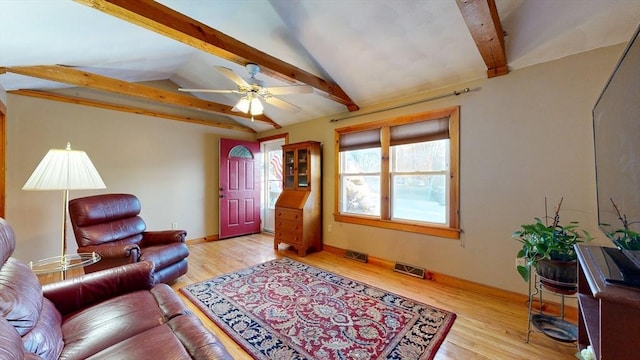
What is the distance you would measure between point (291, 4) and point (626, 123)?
2494 mm

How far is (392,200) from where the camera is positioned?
3398mm

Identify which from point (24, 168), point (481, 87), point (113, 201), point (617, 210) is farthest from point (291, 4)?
point (24, 168)

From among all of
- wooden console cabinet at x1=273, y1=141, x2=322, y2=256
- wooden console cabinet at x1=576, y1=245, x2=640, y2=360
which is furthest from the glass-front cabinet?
wooden console cabinet at x1=576, y1=245, x2=640, y2=360

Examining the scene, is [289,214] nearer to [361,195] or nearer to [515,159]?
[361,195]

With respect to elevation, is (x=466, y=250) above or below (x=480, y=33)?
below

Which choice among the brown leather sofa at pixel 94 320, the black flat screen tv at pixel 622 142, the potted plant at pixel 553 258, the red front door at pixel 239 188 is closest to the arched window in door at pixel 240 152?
the red front door at pixel 239 188

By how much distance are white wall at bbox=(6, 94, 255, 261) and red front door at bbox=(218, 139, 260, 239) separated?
0.21 meters

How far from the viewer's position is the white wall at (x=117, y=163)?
3146mm

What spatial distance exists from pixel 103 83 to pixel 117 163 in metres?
1.30

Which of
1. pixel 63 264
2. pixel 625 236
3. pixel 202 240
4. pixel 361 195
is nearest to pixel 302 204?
pixel 361 195

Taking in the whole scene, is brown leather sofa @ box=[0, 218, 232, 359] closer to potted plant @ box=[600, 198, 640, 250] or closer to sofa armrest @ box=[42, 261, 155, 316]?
sofa armrest @ box=[42, 261, 155, 316]

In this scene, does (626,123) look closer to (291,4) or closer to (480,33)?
(480,33)

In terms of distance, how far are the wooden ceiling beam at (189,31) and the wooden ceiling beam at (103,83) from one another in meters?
1.86

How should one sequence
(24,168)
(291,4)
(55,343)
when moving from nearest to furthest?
(55,343) < (291,4) < (24,168)
